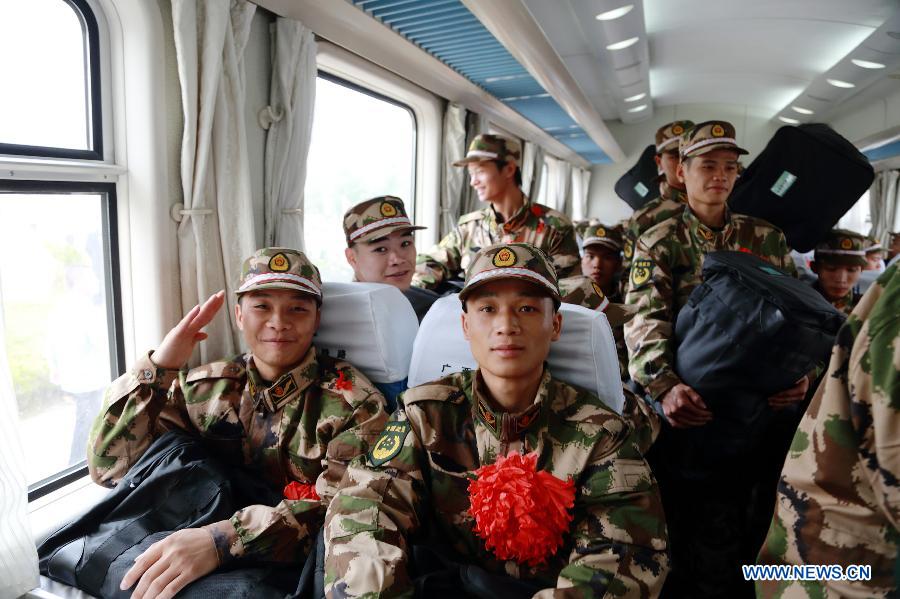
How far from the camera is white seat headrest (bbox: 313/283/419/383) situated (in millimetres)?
2297

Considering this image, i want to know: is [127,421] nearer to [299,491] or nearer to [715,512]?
[299,491]

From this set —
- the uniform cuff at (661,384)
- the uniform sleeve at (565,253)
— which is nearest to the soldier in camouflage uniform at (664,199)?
the uniform sleeve at (565,253)

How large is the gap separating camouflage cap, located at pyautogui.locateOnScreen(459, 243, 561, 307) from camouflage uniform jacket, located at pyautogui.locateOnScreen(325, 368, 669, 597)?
297 millimetres

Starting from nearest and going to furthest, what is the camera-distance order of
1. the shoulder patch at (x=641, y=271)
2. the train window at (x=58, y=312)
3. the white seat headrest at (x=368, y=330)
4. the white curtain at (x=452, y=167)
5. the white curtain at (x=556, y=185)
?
the train window at (x=58, y=312), the white seat headrest at (x=368, y=330), the shoulder patch at (x=641, y=271), the white curtain at (x=452, y=167), the white curtain at (x=556, y=185)

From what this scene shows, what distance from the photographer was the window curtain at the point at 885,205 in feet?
34.6

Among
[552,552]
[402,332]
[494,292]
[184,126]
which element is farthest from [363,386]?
[184,126]

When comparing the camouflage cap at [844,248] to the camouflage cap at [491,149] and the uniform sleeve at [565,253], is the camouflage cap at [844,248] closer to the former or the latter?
the uniform sleeve at [565,253]

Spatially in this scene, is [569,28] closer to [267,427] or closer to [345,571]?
[267,427]

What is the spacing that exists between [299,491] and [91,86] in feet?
6.45

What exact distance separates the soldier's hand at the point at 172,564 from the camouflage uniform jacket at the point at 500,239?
8.49ft

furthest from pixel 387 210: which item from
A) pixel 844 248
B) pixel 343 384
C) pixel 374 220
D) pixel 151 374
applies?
pixel 844 248

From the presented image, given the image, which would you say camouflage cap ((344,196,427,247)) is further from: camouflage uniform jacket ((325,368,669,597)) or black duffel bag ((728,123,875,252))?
black duffel bag ((728,123,875,252))

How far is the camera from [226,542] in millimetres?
1675

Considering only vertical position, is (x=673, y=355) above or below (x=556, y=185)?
below
